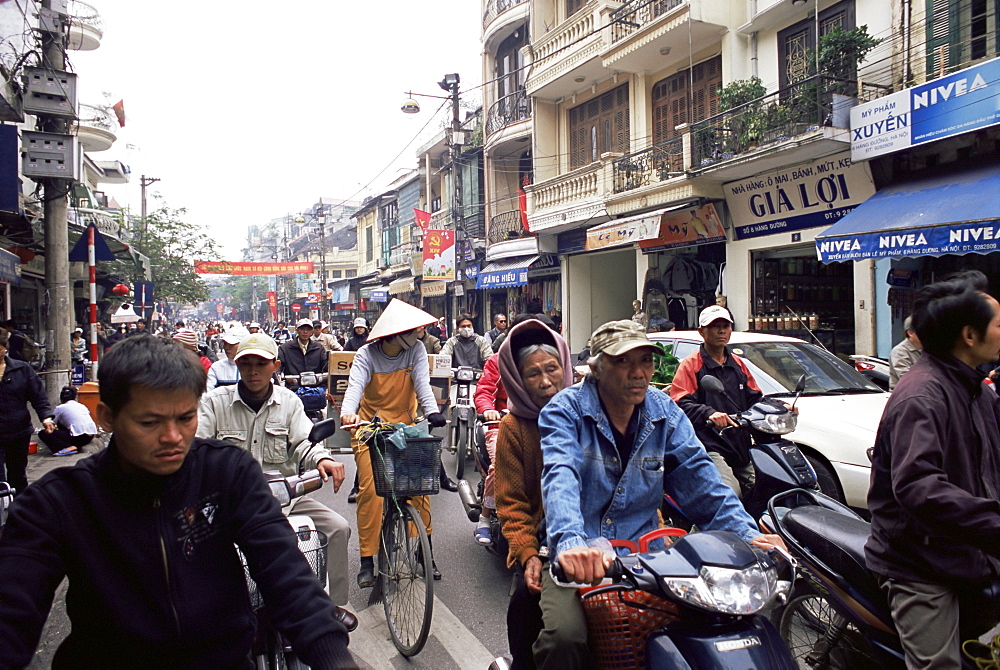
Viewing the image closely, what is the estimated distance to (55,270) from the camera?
10211 mm

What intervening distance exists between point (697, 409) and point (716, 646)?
2603 millimetres

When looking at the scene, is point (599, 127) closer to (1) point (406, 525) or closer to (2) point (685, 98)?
(2) point (685, 98)

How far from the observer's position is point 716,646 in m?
1.69

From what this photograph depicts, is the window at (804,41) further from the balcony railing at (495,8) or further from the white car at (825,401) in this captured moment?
the balcony railing at (495,8)

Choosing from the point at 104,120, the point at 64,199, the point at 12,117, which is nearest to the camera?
the point at 64,199

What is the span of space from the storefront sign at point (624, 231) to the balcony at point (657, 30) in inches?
141

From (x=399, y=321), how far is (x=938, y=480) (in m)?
3.27

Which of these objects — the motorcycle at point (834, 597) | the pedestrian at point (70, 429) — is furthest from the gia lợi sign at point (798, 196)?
the pedestrian at point (70, 429)

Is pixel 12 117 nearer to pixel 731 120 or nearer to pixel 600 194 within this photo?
pixel 600 194

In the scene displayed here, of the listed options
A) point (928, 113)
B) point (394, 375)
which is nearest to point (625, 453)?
point (394, 375)

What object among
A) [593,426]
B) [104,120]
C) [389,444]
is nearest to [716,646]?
[593,426]

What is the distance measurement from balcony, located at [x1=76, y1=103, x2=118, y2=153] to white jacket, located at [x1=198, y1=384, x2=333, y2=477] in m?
30.6

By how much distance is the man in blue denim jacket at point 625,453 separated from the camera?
2250 mm

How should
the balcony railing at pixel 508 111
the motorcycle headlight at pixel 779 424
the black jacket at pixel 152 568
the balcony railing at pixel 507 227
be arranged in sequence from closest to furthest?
the black jacket at pixel 152 568, the motorcycle headlight at pixel 779 424, the balcony railing at pixel 508 111, the balcony railing at pixel 507 227
